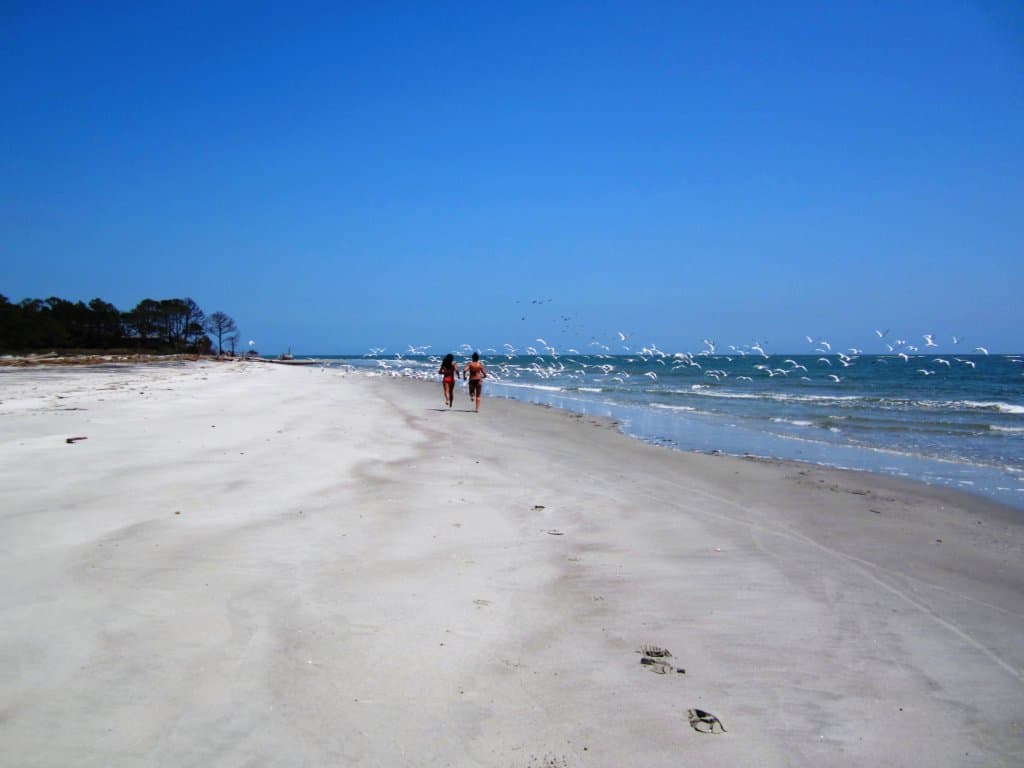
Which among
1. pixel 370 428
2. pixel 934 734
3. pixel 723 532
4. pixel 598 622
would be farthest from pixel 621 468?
pixel 934 734

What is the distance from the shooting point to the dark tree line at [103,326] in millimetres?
67188

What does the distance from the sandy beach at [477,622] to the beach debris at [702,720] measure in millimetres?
51

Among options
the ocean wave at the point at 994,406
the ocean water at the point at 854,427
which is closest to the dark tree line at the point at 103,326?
the ocean water at the point at 854,427

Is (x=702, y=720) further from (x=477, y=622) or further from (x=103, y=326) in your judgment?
(x=103, y=326)

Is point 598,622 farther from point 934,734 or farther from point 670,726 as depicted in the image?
point 934,734

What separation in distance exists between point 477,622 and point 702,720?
1615 mm

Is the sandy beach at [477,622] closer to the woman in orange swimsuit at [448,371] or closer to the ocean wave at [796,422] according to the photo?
the ocean wave at [796,422]

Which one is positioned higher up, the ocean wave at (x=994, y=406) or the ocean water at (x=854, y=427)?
the ocean wave at (x=994, y=406)

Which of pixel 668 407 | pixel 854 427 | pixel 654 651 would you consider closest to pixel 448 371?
pixel 668 407

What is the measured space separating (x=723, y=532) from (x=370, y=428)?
377 inches

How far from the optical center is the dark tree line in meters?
67.2

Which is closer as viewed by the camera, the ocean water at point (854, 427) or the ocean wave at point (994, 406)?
the ocean water at point (854, 427)

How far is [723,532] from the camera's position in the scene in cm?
776

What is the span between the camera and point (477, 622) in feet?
15.0
